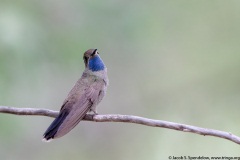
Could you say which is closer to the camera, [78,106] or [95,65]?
[78,106]

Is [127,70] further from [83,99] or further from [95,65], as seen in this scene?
[83,99]

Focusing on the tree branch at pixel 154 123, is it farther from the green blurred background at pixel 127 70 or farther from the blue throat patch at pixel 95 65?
the green blurred background at pixel 127 70

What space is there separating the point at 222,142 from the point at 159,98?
2740 mm

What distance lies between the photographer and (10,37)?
23.9 ft

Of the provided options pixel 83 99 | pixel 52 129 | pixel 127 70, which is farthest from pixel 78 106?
pixel 127 70

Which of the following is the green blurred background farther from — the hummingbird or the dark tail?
the dark tail

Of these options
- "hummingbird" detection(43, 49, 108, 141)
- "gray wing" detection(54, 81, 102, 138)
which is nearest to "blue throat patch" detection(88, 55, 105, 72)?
"hummingbird" detection(43, 49, 108, 141)

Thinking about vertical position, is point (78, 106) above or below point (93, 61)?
below

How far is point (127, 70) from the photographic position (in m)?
10.6

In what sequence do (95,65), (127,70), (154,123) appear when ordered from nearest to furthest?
(154,123)
(95,65)
(127,70)

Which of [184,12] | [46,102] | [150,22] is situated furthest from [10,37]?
[184,12]

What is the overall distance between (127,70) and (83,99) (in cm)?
504

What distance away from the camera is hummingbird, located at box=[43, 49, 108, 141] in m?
4.96

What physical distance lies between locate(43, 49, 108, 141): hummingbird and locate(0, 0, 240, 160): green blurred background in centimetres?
163
